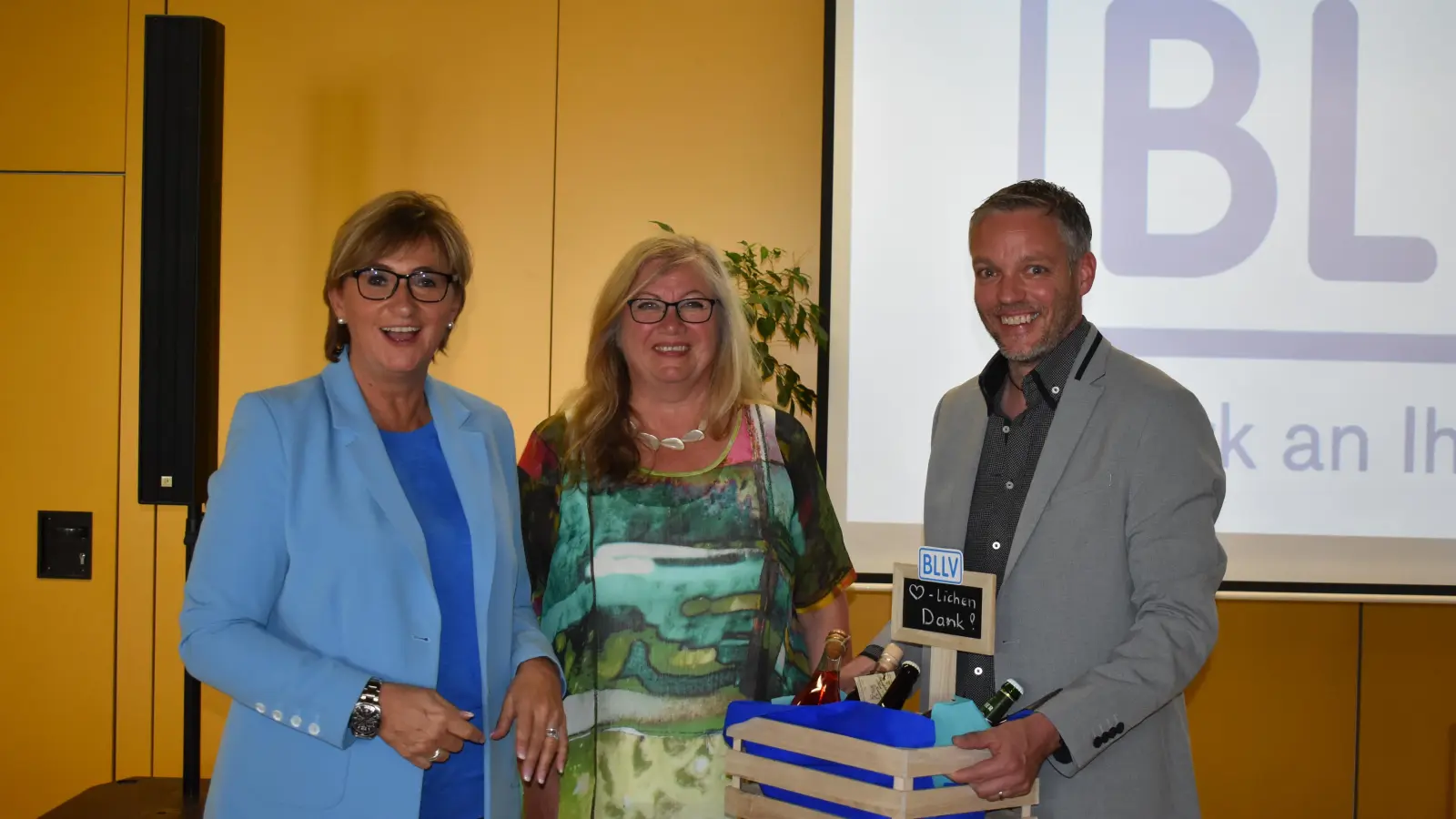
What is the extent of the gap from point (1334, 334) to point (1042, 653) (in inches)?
104

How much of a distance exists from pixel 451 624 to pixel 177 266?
1.81 metres

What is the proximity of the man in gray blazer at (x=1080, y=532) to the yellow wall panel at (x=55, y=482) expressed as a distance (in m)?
3.44

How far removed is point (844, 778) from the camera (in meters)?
1.44

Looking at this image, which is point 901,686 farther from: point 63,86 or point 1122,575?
point 63,86

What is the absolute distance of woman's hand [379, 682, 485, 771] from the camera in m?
1.62

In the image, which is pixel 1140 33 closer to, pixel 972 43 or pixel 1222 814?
pixel 972 43

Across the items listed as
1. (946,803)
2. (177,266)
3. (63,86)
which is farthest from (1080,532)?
(63,86)

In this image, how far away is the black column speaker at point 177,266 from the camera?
10.3 ft

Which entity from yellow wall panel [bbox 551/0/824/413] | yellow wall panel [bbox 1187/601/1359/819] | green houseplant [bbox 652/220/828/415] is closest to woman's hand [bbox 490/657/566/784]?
green houseplant [bbox 652/220/828/415]

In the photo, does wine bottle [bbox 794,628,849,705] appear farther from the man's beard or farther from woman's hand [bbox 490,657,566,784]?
the man's beard

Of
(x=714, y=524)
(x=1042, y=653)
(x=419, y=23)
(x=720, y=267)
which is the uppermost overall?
(x=419, y=23)

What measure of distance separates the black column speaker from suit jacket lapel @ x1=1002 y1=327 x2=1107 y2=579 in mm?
2236

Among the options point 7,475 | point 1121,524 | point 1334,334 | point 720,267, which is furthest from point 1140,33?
point 7,475

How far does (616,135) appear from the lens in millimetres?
4289
